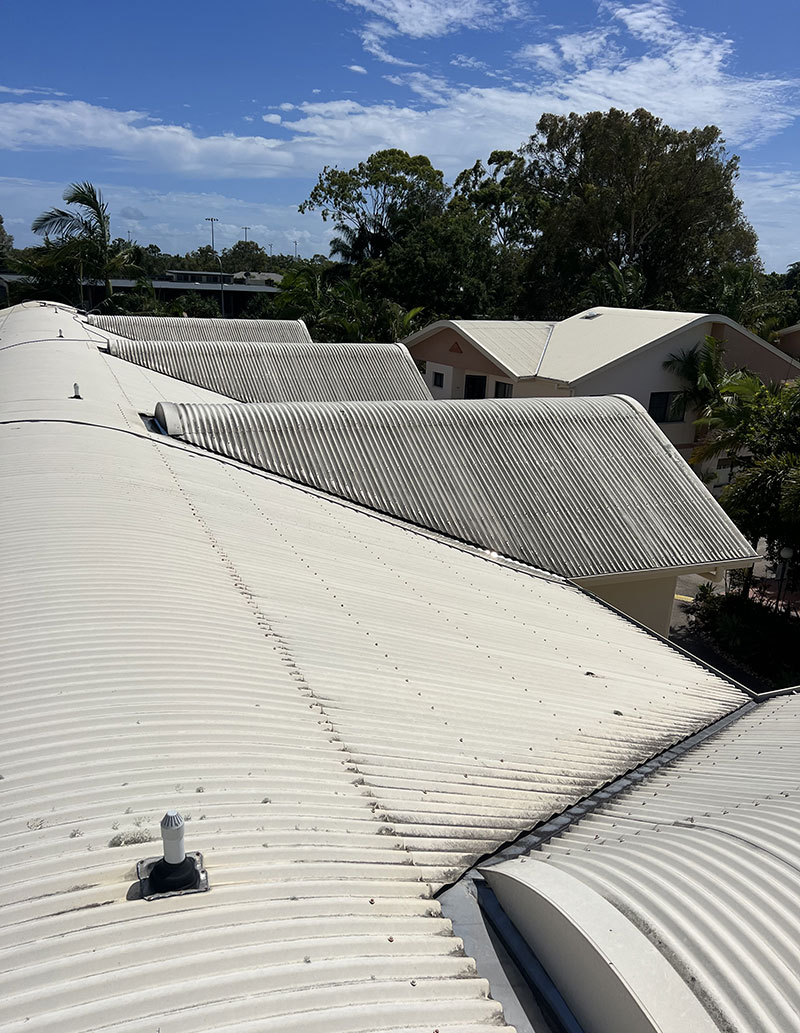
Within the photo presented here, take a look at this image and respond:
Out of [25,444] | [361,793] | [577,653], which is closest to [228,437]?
[25,444]

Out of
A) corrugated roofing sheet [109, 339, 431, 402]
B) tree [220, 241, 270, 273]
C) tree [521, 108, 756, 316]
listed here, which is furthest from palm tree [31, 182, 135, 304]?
tree [220, 241, 270, 273]

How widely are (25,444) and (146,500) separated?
2372mm

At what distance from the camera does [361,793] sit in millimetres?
4020

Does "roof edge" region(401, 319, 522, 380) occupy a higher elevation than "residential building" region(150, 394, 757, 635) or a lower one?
higher

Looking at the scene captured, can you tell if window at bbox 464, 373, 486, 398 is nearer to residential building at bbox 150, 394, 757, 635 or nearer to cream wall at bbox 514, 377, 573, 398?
cream wall at bbox 514, 377, 573, 398

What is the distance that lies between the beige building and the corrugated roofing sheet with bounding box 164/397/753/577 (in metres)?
12.3

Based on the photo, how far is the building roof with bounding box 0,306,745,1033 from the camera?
8.63ft

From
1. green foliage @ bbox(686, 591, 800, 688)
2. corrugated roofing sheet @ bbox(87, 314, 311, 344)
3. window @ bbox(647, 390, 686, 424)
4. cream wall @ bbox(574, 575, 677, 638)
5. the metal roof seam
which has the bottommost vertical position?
green foliage @ bbox(686, 591, 800, 688)

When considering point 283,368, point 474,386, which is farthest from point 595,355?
point 283,368

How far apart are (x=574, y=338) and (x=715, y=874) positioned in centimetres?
2779

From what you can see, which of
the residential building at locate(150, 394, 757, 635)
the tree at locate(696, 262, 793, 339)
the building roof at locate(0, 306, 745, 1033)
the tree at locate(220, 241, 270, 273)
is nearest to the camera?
the building roof at locate(0, 306, 745, 1033)

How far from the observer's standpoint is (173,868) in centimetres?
283

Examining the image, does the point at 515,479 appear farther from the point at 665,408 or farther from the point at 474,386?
the point at 474,386

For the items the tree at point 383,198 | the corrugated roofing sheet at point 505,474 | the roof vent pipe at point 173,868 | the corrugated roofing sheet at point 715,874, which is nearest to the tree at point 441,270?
the tree at point 383,198
